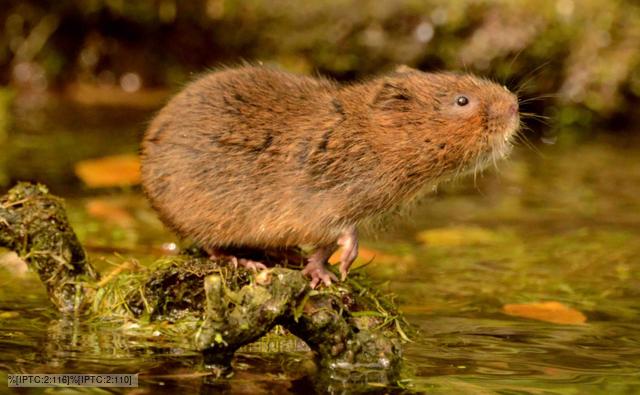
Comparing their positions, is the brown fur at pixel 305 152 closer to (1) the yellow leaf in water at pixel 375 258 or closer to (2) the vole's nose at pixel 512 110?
(2) the vole's nose at pixel 512 110

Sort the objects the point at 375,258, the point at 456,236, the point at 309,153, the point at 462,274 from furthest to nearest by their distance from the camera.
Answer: the point at 456,236, the point at 375,258, the point at 462,274, the point at 309,153

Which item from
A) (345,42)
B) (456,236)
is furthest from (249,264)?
(345,42)

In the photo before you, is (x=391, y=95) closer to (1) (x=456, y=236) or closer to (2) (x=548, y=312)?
(2) (x=548, y=312)

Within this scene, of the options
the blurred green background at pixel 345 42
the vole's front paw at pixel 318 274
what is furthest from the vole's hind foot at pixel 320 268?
the blurred green background at pixel 345 42

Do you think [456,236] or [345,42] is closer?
[456,236]

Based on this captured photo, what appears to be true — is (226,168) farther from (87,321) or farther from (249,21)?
(249,21)

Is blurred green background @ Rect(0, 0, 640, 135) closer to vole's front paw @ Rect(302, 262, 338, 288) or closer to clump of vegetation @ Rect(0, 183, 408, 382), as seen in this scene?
vole's front paw @ Rect(302, 262, 338, 288)

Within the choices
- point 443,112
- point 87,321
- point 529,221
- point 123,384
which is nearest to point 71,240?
point 87,321

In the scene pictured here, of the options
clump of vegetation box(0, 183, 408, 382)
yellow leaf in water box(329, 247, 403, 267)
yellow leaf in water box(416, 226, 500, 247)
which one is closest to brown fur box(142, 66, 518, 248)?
clump of vegetation box(0, 183, 408, 382)
